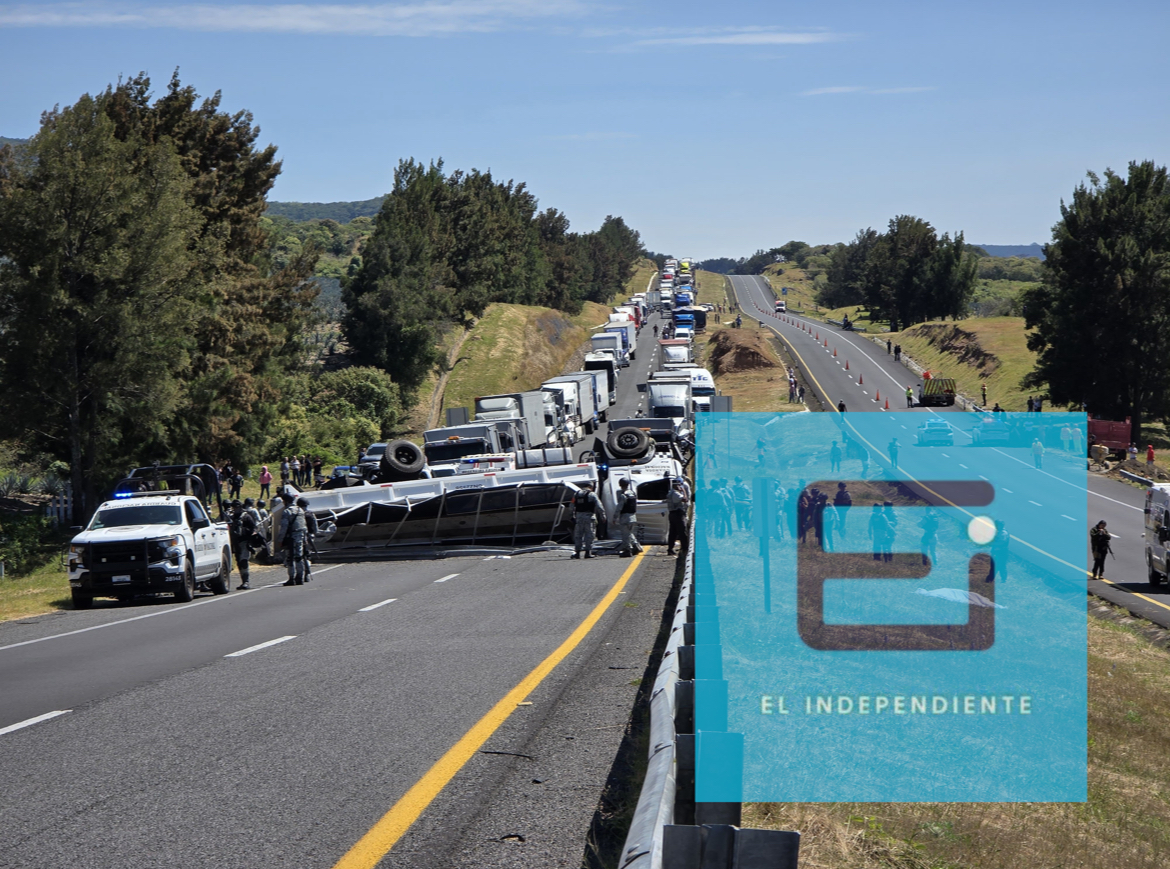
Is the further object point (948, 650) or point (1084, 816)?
point (948, 650)

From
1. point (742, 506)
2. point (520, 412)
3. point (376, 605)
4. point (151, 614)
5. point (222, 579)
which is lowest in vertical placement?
point (222, 579)

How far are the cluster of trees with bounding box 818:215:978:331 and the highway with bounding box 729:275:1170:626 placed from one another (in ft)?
22.4

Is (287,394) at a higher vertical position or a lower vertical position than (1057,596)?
higher

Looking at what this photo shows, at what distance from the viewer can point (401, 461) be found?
114 feet

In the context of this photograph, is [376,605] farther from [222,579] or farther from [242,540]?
[242,540]

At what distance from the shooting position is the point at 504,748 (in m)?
7.56

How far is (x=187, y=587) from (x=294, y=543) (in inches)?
90.8

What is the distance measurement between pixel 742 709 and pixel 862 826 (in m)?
2.42

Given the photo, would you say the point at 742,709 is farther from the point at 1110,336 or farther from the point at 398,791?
the point at 1110,336

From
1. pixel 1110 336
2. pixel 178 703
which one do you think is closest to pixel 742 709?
pixel 178 703

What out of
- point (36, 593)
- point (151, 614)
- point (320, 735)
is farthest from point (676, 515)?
point (320, 735)

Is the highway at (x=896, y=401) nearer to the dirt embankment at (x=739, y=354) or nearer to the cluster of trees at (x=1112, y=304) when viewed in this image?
the dirt embankment at (x=739, y=354)

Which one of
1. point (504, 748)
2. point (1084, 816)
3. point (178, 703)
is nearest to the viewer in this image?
point (504, 748)

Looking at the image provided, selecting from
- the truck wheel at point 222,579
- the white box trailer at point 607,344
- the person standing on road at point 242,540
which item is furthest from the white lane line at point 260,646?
the white box trailer at point 607,344
